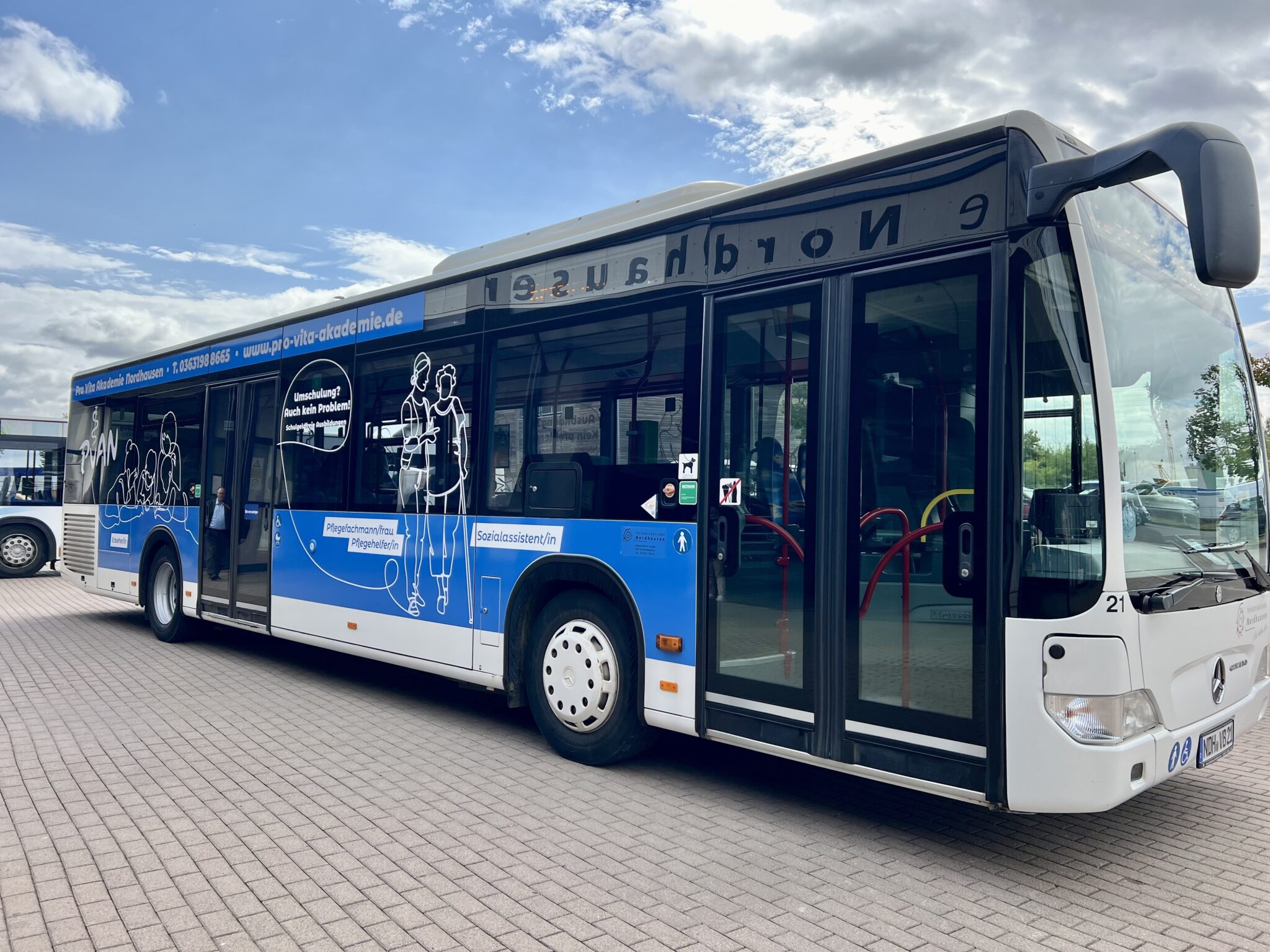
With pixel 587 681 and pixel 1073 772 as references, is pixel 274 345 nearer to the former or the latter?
pixel 587 681

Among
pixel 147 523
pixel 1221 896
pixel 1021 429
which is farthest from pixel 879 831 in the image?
pixel 147 523

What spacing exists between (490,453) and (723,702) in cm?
240

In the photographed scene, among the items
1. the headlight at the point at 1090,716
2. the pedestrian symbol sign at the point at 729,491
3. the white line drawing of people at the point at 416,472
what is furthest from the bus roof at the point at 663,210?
the headlight at the point at 1090,716

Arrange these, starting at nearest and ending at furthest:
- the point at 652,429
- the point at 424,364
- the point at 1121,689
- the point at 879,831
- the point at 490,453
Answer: the point at 1121,689 → the point at 879,831 → the point at 652,429 → the point at 490,453 → the point at 424,364

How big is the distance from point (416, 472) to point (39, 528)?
15.0m

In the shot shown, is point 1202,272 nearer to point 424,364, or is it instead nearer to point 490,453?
point 490,453

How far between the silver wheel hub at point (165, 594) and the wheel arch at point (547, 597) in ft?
18.7

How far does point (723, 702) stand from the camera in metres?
4.84

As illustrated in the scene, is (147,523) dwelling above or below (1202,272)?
below

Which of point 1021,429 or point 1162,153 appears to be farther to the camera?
point 1021,429

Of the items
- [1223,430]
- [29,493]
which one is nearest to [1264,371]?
[1223,430]

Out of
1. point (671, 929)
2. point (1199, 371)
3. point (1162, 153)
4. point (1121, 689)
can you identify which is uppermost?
point (1162, 153)

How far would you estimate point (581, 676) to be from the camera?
5.61 metres

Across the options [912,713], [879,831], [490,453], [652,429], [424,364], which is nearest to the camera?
[912,713]
